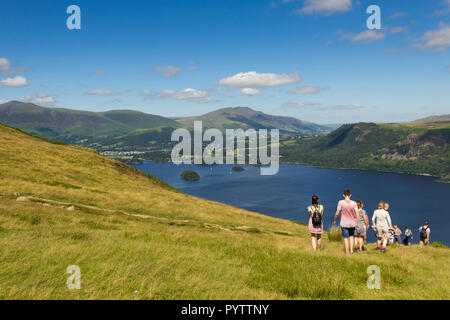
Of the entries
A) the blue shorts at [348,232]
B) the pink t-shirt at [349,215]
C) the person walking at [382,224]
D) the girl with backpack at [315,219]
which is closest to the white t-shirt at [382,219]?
the person walking at [382,224]

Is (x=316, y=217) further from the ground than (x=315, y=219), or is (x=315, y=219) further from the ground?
(x=316, y=217)

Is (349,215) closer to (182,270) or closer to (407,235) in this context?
(182,270)

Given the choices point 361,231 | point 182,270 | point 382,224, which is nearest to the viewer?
point 182,270

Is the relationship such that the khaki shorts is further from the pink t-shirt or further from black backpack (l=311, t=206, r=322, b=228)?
black backpack (l=311, t=206, r=322, b=228)

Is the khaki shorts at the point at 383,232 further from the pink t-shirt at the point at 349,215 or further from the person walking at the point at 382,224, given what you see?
the pink t-shirt at the point at 349,215

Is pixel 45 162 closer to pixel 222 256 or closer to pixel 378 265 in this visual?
pixel 222 256

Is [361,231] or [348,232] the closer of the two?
[348,232]

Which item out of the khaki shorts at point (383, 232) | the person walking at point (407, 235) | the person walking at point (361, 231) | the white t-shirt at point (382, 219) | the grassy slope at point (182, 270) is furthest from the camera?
the person walking at point (407, 235)

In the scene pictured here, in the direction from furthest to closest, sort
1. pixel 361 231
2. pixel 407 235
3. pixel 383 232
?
pixel 407 235
pixel 383 232
pixel 361 231

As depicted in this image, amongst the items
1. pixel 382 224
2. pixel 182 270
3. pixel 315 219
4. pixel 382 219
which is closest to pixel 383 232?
pixel 382 224

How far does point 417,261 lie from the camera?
41.3ft

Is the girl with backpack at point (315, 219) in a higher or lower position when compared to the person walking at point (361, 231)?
higher
